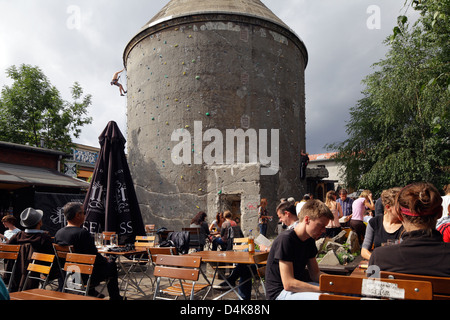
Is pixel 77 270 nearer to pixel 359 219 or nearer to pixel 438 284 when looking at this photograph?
pixel 438 284

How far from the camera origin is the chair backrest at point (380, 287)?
6.49 feet

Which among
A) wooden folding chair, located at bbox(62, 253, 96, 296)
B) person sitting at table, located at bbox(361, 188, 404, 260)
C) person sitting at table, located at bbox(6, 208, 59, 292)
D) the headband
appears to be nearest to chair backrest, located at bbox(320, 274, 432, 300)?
the headband

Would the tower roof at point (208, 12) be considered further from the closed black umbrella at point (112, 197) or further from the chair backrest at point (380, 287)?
the chair backrest at point (380, 287)

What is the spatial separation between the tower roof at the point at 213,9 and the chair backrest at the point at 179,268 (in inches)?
517

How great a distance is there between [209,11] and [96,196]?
10779mm

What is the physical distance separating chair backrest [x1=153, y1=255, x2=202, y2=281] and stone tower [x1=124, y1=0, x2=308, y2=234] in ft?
31.0

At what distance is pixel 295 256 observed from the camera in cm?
298

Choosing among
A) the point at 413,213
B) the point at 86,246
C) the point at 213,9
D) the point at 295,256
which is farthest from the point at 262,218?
the point at 413,213

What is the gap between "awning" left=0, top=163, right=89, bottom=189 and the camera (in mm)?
10859

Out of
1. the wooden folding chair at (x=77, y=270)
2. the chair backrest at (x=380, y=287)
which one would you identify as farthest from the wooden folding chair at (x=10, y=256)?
the chair backrest at (x=380, y=287)

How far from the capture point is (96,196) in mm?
6816

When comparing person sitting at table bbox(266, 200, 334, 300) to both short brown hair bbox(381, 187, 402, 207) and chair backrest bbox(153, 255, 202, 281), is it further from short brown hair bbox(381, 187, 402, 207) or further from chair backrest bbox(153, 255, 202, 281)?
short brown hair bbox(381, 187, 402, 207)

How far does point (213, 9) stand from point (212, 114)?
475 cm
